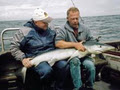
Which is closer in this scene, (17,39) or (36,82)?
(17,39)

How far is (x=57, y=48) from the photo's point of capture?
518cm

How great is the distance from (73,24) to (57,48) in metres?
0.63

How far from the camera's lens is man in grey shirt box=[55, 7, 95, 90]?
→ 4824 mm

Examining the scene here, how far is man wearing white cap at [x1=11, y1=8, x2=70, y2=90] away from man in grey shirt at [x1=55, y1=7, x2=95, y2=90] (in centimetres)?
22

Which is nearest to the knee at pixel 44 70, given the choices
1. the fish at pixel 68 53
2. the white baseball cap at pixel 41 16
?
the fish at pixel 68 53

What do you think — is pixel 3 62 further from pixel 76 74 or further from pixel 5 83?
pixel 76 74

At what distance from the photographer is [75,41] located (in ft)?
17.4

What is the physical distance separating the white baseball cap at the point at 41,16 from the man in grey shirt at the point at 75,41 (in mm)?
463

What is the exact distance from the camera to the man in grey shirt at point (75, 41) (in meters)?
4.82

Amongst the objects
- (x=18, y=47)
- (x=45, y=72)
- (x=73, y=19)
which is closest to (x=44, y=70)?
(x=45, y=72)

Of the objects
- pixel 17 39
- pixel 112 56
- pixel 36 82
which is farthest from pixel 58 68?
pixel 112 56

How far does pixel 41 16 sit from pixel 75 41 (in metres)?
0.95

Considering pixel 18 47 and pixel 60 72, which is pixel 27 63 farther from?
pixel 60 72

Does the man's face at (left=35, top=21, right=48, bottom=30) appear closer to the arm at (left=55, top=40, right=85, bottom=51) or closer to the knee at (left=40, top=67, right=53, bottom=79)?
the arm at (left=55, top=40, right=85, bottom=51)
